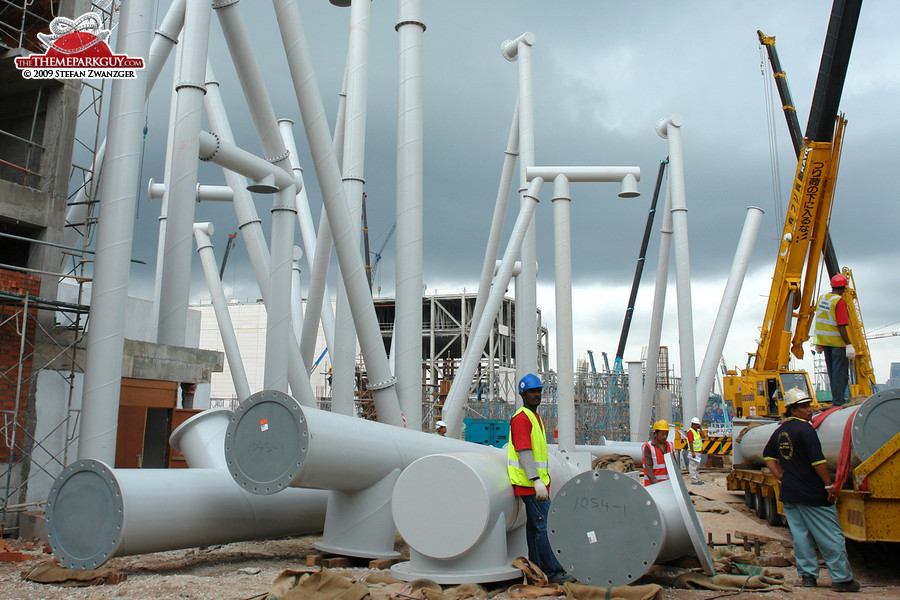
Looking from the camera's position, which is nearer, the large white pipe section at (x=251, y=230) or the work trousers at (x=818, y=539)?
the work trousers at (x=818, y=539)

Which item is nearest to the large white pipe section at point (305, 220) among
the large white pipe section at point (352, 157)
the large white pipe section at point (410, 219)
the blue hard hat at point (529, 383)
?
the large white pipe section at point (352, 157)

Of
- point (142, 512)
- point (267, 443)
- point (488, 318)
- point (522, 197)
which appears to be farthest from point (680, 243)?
point (142, 512)

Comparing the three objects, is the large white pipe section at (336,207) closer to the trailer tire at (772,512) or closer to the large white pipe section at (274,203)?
the large white pipe section at (274,203)

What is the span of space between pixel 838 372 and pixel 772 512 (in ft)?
8.55

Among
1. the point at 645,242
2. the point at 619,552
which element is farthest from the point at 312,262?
the point at 645,242

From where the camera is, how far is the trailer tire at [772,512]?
1165 centimetres

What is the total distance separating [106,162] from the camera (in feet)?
30.5

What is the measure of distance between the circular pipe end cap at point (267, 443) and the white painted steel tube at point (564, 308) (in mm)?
10433

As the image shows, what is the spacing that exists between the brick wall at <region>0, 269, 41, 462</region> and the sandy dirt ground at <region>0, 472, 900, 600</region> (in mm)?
1721

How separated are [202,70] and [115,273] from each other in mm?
3615

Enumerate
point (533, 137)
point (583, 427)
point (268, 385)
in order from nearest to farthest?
point (268, 385), point (533, 137), point (583, 427)

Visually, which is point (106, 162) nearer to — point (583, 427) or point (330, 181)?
A: point (330, 181)
